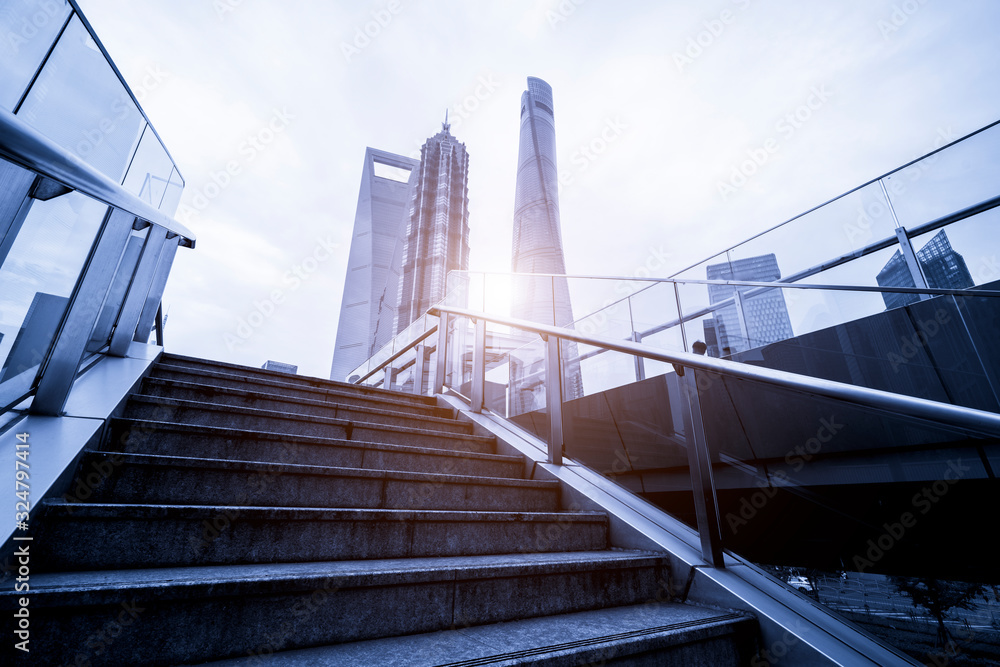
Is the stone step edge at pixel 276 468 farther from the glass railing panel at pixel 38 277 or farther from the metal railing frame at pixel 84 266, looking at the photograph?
the glass railing panel at pixel 38 277

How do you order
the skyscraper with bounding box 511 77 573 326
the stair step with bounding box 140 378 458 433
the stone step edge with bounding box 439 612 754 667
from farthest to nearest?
the skyscraper with bounding box 511 77 573 326, the stair step with bounding box 140 378 458 433, the stone step edge with bounding box 439 612 754 667

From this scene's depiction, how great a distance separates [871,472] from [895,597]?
157cm

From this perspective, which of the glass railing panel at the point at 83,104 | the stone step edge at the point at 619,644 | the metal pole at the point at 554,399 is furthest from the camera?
the metal pole at the point at 554,399

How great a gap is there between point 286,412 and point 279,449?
1.83 ft

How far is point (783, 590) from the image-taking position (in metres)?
1.45

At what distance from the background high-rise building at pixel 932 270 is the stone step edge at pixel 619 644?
9.11ft

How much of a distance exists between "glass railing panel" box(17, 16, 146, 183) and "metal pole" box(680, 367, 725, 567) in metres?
2.33

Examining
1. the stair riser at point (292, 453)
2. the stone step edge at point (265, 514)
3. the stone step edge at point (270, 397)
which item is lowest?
the stone step edge at point (265, 514)

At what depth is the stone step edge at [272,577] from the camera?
84cm

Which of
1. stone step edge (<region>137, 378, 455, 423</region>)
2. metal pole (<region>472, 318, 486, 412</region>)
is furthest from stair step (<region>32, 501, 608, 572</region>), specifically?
metal pole (<region>472, 318, 486, 412</region>)

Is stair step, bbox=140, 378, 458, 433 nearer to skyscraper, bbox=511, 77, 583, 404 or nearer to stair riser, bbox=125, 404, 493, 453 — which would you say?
stair riser, bbox=125, 404, 493, 453

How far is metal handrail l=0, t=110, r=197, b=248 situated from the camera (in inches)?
29.0

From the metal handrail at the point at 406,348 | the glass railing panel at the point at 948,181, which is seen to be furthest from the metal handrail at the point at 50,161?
the glass railing panel at the point at 948,181

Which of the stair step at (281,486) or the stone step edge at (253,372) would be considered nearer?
the stair step at (281,486)
